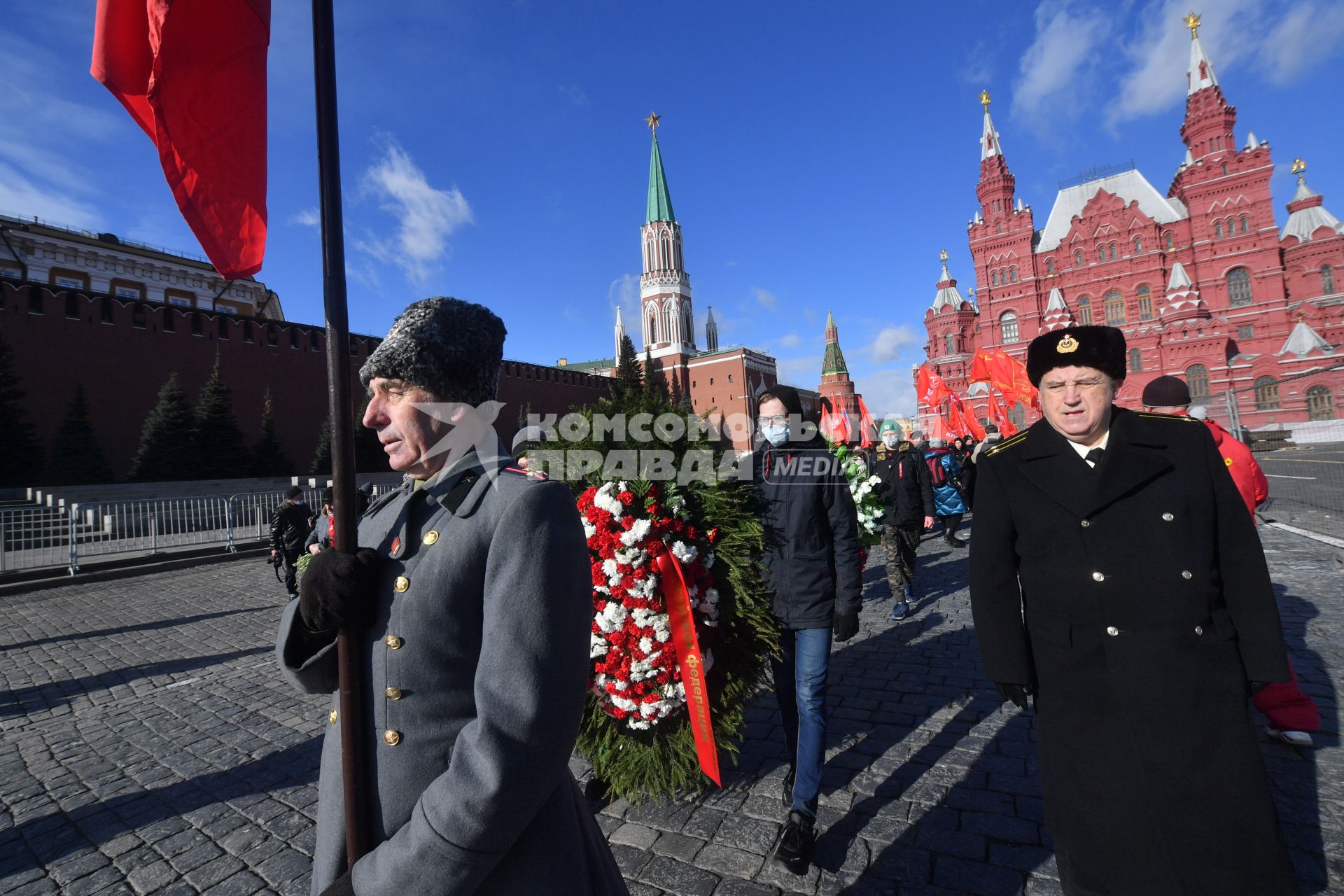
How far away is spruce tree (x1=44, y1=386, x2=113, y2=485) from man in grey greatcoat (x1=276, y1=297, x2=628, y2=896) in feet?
101

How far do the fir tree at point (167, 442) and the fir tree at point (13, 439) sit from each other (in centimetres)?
292

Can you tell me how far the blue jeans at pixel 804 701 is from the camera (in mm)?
2867

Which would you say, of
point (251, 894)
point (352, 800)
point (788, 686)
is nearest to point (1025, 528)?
point (788, 686)

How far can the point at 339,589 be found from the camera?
125 cm

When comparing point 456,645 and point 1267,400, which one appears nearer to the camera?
point 456,645

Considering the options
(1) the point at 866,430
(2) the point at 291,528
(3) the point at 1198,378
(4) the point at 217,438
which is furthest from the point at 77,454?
(3) the point at 1198,378

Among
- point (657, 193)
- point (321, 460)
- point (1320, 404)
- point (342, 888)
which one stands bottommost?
point (342, 888)

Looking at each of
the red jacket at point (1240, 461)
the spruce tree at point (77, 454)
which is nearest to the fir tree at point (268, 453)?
the spruce tree at point (77, 454)

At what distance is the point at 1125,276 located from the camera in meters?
44.4

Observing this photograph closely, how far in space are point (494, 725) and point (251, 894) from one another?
105 inches

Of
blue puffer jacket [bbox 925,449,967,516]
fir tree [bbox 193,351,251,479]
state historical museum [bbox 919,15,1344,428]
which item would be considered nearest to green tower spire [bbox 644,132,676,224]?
state historical museum [bbox 919,15,1344,428]

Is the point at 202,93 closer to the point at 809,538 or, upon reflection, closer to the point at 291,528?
the point at 809,538

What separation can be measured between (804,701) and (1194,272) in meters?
54.9

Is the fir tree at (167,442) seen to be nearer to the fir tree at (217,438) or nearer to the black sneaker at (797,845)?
the fir tree at (217,438)
